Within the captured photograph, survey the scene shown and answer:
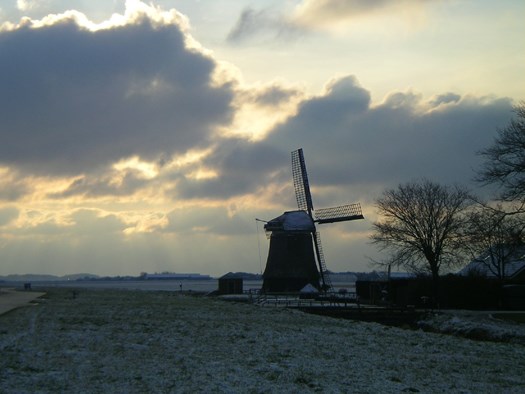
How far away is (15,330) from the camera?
27.8 metres

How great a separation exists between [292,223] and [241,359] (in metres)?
48.3

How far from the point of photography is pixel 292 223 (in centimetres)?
6900

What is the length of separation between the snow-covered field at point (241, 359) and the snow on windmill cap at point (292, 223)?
114 feet

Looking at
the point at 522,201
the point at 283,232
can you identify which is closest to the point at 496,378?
the point at 522,201

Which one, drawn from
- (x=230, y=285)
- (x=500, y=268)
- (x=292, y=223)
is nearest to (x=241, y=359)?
(x=500, y=268)

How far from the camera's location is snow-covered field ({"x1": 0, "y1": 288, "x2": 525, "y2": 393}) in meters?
16.1

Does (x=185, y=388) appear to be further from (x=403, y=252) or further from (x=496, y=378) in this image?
(x=403, y=252)

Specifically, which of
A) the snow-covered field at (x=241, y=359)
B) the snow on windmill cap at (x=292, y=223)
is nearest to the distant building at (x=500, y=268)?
the snow on windmill cap at (x=292, y=223)

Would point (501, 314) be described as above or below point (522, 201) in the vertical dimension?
below

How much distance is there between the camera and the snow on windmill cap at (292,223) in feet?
226

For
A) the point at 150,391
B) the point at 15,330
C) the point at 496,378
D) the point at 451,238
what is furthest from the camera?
the point at 451,238

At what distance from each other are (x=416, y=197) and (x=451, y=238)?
4.89m

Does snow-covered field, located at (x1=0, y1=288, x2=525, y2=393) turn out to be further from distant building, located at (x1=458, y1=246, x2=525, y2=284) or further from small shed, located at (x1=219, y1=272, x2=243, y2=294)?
small shed, located at (x1=219, y1=272, x2=243, y2=294)

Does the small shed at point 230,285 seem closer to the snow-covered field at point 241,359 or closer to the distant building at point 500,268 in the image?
the distant building at point 500,268
